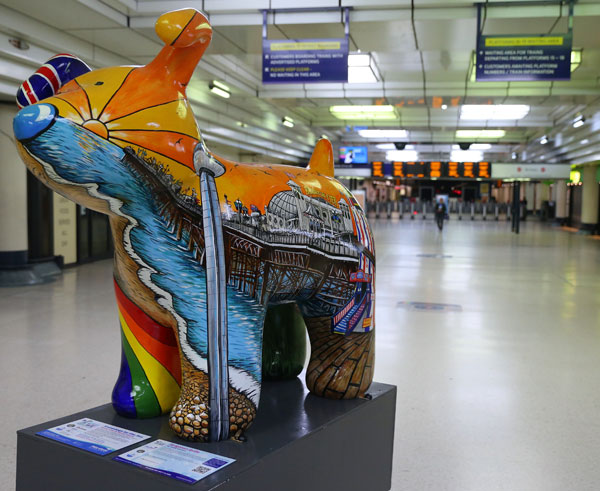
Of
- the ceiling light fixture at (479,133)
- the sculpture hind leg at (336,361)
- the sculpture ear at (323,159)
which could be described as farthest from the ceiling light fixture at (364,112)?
the sculpture hind leg at (336,361)

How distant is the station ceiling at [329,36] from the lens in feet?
19.9

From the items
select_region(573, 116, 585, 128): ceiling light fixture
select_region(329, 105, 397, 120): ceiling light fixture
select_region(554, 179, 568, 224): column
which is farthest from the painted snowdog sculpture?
select_region(554, 179, 568, 224): column

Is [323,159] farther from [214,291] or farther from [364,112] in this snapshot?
[364,112]

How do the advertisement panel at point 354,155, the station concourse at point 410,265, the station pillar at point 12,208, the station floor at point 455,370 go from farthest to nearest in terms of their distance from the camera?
1. the advertisement panel at point 354,155
2. the station pillar at point 12,208
3. the station concourse at point 410,265
4. the station floor at point 455,370

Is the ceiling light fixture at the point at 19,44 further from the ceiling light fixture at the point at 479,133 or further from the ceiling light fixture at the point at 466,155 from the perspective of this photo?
the ceiling light fixture at the point at 466,155

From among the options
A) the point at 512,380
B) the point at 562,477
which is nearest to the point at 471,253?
the point at 512,380

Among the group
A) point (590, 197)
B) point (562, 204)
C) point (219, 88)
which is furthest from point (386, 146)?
point (219, 88)

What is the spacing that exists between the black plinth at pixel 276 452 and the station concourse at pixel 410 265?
575 mm

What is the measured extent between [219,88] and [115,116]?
947 cm

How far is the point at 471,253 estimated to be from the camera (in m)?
12.8

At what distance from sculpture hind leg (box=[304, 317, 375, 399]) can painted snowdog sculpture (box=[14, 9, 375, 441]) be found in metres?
0.27

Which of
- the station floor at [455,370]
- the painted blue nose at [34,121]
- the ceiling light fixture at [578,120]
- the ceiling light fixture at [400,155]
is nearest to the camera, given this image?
the painted blue nose at [34,121]

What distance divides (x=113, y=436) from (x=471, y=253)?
12.0 meters

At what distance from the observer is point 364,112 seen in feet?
48.3
